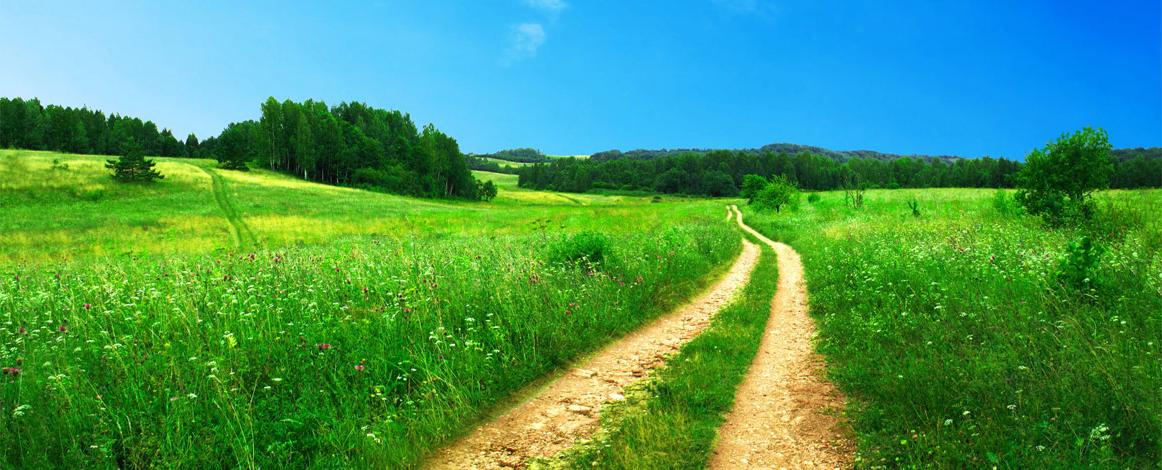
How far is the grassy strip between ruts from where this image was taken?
457 centimetres

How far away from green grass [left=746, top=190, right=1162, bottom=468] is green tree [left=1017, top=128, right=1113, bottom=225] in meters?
6.87

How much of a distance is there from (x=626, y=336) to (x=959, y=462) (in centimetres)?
526

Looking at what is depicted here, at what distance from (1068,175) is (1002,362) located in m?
15.7

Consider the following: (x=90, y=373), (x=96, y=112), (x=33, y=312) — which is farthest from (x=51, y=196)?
(x=96, y=112)

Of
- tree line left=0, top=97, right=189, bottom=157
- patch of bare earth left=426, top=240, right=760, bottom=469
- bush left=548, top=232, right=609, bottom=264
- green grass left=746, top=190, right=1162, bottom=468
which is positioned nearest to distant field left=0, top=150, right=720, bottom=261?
bush left=548, top=232, right=609, bottom=264

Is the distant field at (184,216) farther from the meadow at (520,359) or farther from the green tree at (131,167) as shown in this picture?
the meadow at (520,359)

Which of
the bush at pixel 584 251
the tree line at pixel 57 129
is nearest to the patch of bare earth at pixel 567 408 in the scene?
the bush at pixel 584 251

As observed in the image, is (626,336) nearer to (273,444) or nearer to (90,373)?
(273,444)

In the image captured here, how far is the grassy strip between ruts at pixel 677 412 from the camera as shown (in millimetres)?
4574

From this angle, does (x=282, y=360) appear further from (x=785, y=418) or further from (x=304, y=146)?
(x=304, y=146)

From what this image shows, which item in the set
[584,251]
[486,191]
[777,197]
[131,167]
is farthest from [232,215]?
[486,191]

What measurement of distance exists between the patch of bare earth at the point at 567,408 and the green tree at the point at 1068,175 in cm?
1471

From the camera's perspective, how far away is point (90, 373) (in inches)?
212

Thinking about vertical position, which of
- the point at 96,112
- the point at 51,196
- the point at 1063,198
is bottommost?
the point at 51,196
